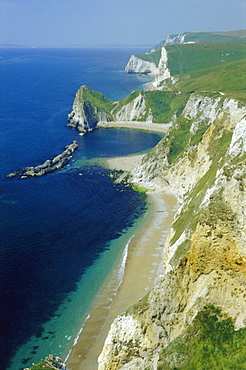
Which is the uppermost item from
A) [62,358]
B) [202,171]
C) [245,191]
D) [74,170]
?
[245,191]

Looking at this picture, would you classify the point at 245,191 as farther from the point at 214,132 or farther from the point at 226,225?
the point at 214,132

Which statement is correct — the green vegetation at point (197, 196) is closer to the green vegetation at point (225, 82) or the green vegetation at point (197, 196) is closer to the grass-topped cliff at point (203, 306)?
the grass-topped cliff at point (203, 306)

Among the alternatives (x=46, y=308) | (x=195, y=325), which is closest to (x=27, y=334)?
(x=46, y=308)

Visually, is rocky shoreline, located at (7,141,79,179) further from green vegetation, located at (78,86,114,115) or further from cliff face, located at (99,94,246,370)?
cliff face, located at (99,94,246,370)

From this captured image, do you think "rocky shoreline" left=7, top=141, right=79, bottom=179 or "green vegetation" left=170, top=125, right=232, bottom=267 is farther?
"rocky shoreline" left=7, top=141, right=79, bottom=179

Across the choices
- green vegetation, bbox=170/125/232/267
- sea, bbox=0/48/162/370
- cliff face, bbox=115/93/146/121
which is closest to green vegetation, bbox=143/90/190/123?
cliff face, bbox=115/93/146/121

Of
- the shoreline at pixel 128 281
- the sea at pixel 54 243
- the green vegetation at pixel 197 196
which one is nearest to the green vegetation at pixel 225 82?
the sea at pixel 54 243
